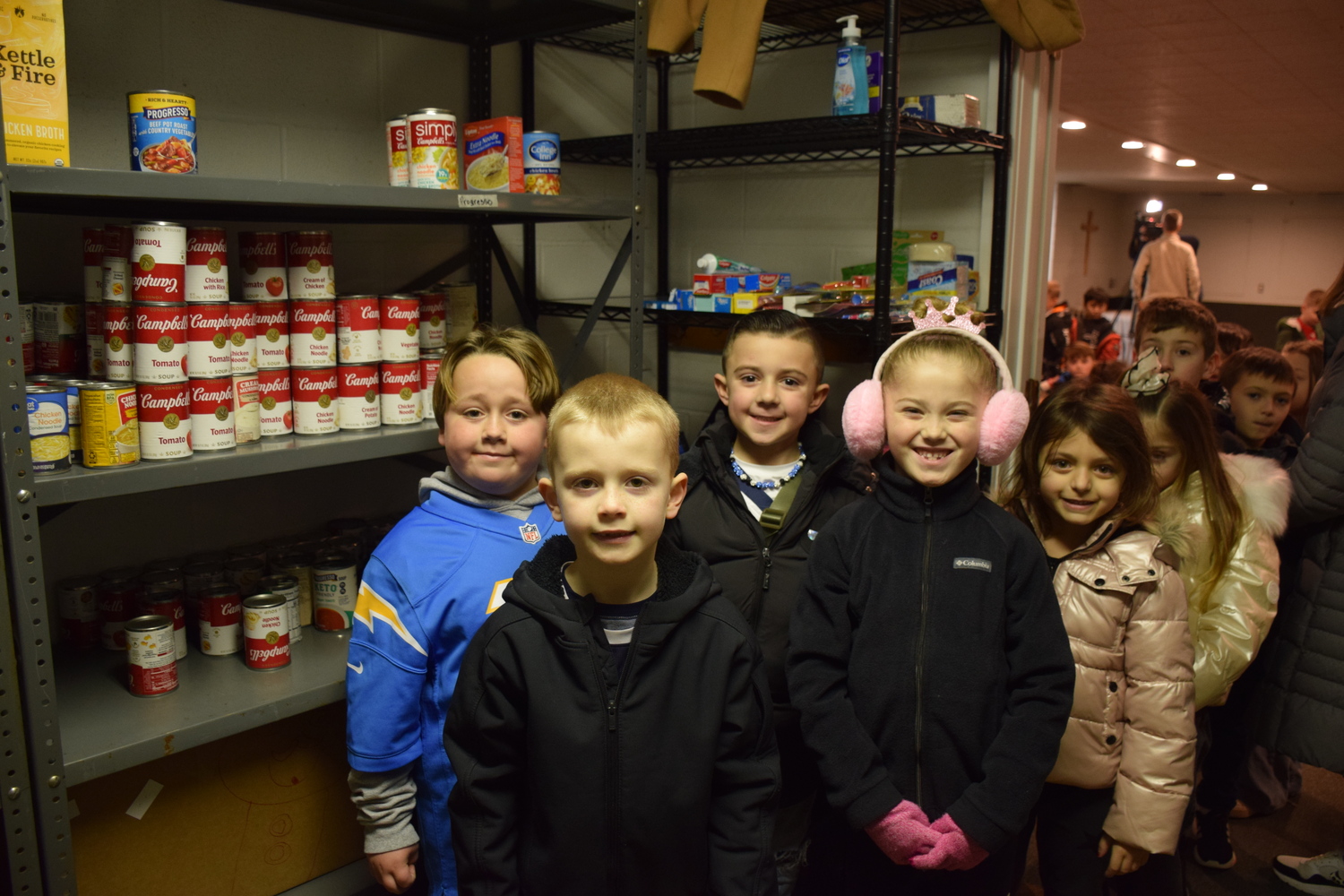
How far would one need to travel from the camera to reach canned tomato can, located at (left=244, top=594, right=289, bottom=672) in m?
1.86

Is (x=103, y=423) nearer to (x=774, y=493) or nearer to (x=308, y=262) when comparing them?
(x=308, y=262)

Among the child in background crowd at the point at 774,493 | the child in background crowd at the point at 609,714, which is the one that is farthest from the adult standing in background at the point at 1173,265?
the child in background crowd at the point at 609,714

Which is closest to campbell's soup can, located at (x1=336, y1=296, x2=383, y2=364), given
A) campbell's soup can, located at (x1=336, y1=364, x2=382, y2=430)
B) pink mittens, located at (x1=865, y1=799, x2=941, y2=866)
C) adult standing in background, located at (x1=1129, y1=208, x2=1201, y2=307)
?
campbell's soup can, located at (x1=336, y1=364, x2=382, y2=430)

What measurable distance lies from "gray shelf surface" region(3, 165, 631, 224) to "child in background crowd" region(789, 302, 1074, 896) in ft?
2.95

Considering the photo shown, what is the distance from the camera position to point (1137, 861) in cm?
167

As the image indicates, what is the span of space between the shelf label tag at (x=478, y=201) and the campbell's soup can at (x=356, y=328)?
0.91ft

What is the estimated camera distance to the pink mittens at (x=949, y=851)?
57.5 inches

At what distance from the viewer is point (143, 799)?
5.79 ft

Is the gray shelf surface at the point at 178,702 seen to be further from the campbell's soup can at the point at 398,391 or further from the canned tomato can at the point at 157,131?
the canned tomato can at the point at 157,131

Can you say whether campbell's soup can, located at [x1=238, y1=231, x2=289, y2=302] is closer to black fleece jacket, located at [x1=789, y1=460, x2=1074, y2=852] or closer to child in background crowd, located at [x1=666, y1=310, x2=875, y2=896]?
child in background crowd, located at [x1=666, y1=310, x2=875, y2=896]

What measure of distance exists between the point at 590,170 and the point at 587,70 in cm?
31

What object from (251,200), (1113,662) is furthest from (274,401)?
(1113,662)

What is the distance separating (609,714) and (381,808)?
1.93 ft

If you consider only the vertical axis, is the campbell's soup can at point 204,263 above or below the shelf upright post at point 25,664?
above
